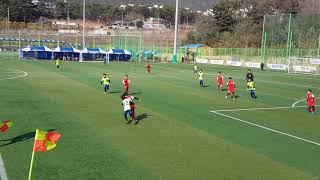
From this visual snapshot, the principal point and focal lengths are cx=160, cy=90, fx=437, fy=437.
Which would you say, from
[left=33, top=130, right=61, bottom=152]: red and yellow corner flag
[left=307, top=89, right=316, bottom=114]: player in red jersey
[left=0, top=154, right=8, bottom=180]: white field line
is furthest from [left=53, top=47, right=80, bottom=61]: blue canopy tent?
[left=33, top=130, right=61, bottom=152]: red and yellow corner flag

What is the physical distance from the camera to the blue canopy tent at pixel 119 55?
89.5 meters

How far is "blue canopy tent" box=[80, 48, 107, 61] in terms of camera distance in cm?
8856

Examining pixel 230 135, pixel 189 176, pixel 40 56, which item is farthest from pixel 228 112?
pixel 40 56

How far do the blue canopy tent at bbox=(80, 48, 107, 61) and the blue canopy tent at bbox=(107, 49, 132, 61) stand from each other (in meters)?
1.31

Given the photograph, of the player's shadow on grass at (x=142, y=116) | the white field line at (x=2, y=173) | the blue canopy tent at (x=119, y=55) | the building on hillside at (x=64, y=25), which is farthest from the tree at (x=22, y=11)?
the white field line at (x=2, y=173)

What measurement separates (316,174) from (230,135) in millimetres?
5386

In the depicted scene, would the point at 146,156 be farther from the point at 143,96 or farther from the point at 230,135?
the point at 143,96

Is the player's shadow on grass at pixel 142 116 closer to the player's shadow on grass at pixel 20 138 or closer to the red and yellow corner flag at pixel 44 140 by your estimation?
the player's shadow on grass at pixel 20 138

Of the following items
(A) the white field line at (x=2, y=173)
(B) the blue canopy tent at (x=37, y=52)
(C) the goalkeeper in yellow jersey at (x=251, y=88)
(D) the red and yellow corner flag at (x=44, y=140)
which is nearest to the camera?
(D) the red and yellow corner flag at (x=44, y=140)

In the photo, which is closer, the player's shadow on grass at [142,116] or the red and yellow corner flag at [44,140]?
the red and yellow corner flag at [44,140]

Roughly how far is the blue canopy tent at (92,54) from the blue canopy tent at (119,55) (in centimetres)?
131

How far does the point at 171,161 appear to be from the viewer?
537 inches

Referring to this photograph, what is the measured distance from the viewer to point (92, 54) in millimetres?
89750

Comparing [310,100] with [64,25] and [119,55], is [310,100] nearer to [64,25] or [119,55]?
[119,55]
